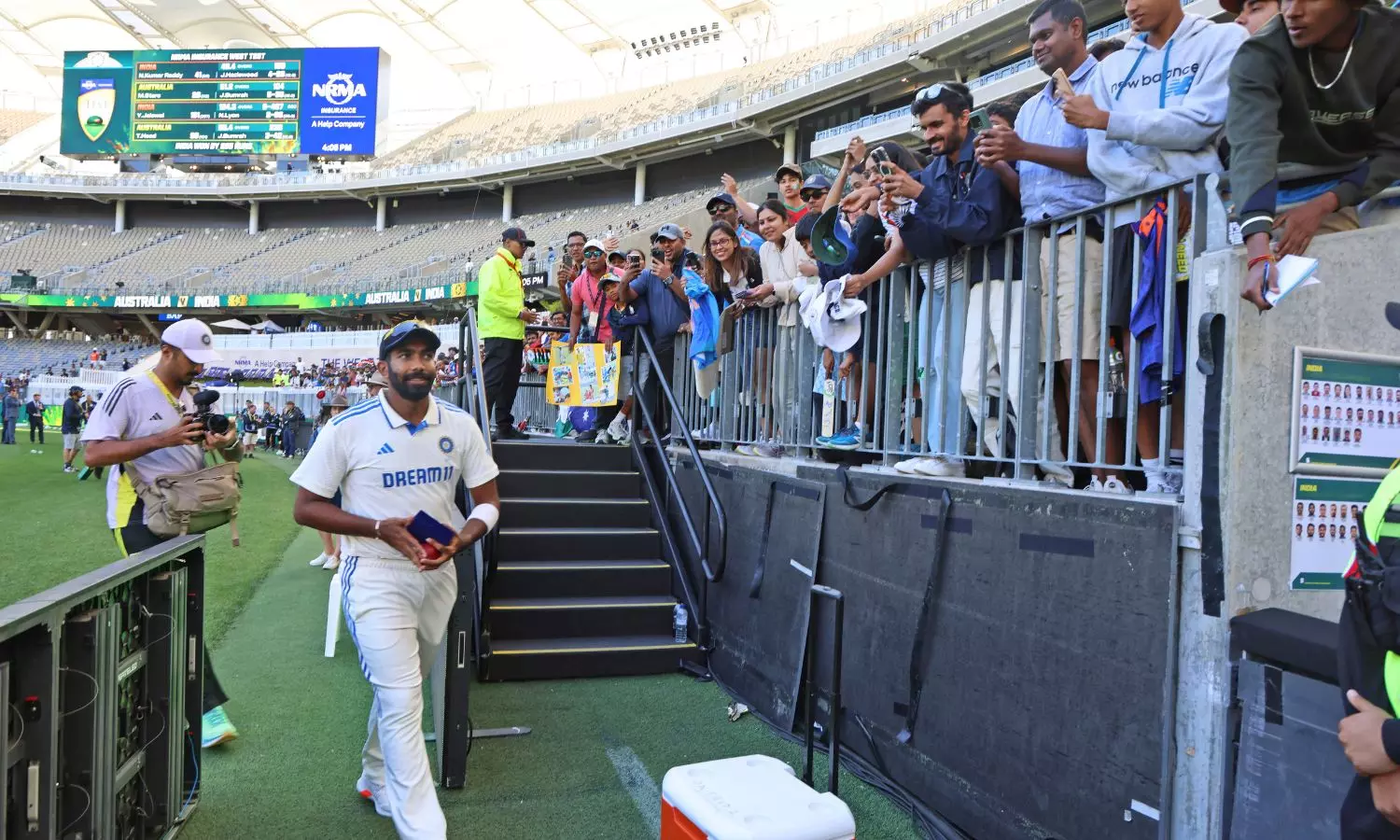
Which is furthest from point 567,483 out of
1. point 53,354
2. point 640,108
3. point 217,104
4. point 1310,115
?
point 217,104

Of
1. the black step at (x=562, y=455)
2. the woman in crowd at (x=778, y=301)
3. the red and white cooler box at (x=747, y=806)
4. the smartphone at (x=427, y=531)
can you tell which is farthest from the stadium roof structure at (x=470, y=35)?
the red and white cooler box at (x=747, y=806)

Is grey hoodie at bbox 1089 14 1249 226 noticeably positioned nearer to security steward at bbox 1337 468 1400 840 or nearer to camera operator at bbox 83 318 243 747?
security steward at bbox 1337 468 1400 840

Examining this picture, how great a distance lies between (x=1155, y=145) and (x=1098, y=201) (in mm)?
379

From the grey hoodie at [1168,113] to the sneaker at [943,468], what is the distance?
1.17 meters

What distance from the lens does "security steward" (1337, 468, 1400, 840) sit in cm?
149

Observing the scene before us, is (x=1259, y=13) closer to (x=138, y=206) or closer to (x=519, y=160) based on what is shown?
(x=519, y=160)

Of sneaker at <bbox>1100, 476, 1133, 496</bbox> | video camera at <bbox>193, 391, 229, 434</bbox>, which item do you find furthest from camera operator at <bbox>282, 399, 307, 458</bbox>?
sneaker at <bbox>1100, 476, 1133, 496</bbox>

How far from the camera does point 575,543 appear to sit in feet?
21.7

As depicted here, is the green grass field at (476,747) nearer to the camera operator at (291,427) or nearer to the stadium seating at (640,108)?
the camera operator at (291,427)

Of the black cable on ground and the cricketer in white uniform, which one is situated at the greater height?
the cricketer in white uniform

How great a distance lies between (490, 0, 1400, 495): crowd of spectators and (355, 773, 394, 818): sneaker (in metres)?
2.58

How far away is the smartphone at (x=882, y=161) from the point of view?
3.80 m

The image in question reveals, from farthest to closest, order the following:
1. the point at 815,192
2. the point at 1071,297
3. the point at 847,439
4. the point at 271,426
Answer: the point at 271,426 < the point at 815,192 < the point at 847,439 < the point at 1071,297

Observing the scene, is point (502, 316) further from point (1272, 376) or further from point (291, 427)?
point (291, 427)
